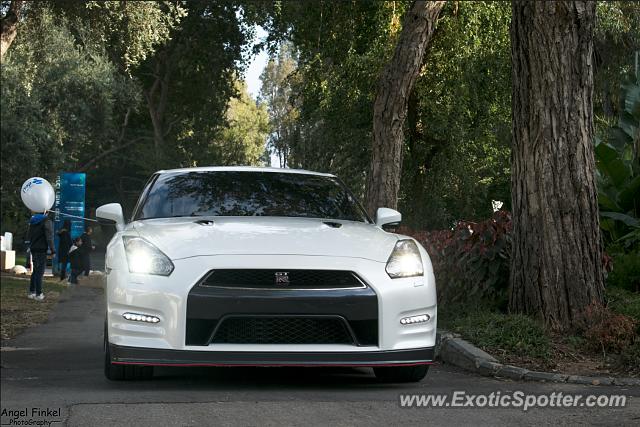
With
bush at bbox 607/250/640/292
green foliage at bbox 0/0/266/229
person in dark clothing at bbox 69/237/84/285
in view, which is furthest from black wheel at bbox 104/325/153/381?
person in dark clothing at bbox 69/237/84/285

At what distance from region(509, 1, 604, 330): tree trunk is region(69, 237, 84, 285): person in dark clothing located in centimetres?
1654

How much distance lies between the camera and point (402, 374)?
761cm

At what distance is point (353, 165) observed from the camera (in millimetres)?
31078

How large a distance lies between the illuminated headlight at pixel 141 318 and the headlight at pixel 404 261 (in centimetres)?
159

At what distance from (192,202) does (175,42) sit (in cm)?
4193

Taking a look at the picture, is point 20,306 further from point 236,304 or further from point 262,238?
point 236,304

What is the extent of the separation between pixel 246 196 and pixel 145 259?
1.51 m

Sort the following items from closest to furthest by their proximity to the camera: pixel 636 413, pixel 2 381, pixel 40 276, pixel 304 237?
pixel 636 413 → pixel 304 237 → pixel 2 381 → pixel 40 276

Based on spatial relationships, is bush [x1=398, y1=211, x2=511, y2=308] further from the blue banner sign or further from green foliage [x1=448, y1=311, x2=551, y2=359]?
the blue banner sign

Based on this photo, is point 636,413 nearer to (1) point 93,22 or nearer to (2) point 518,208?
(2) point 518,208

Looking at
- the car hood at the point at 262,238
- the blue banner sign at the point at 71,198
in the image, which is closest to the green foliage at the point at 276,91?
the blue banner sign at the point at 71,198

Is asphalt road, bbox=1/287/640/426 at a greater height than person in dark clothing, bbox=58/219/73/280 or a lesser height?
greater

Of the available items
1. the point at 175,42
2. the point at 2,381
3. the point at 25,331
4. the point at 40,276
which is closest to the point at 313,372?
the point at 2,381

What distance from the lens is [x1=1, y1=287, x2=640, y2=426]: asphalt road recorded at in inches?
243
